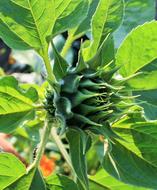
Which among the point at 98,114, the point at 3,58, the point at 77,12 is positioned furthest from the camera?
the point at 3,58

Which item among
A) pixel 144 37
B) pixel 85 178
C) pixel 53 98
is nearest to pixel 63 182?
pixel 85 178

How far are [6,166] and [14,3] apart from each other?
0.31 metres

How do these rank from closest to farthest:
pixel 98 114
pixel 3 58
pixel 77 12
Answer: pixel 98 114
pixel 77 12
pixel 3 58

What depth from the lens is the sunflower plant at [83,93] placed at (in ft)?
3.18

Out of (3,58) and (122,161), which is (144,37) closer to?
(122,161)

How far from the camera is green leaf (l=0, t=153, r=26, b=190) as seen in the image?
1067mm

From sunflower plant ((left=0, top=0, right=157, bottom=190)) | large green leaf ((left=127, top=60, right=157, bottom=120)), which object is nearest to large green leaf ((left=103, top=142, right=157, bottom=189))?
sunflower plant ((left=0, top=0, right=157, bottom=190))

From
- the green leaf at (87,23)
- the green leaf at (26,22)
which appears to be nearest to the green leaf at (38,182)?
the green leaf at (26,22)

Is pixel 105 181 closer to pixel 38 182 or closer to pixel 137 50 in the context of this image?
pixel 38 182

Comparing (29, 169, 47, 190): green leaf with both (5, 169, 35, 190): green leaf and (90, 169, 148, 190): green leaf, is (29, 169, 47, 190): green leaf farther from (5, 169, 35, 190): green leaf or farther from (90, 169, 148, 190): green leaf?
(90, 169, 148, 190): green leaf

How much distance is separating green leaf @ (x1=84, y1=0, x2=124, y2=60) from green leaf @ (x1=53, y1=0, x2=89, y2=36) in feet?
0.10

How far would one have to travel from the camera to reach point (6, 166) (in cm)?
107

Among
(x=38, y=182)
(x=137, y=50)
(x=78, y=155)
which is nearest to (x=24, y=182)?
(x=38, y=182)

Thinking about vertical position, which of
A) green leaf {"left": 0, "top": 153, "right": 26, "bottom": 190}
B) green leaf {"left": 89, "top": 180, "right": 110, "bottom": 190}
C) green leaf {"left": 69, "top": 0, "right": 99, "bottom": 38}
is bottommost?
green leaf {"left": 89, "top": 180, "right": 110, "bottom": 190}
